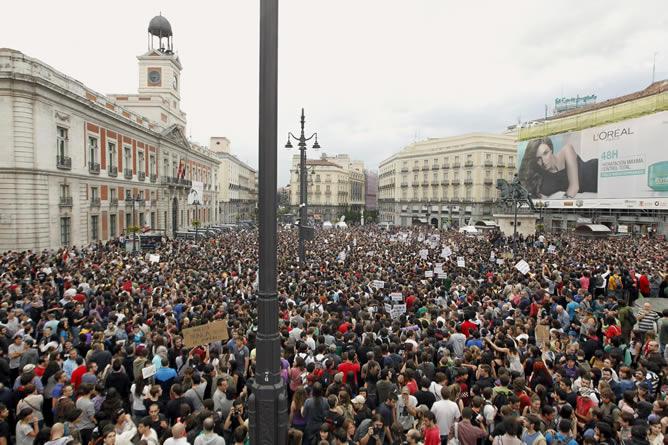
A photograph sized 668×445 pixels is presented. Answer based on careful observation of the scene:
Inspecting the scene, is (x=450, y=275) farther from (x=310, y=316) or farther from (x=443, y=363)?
(x=443, y=363)

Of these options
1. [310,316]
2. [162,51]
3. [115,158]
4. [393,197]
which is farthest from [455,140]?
[310,316]

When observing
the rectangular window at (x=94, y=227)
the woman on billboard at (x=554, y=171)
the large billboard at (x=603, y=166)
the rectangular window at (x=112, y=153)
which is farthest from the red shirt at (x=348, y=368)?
the woman on billboard at (x=554, y=171)

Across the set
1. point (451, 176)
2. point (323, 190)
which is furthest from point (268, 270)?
point (323, 190)

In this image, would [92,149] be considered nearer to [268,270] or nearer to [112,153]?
[112,153]

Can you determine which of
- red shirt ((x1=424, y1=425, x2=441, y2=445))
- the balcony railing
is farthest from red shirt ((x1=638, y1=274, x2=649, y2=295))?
the balcony railing

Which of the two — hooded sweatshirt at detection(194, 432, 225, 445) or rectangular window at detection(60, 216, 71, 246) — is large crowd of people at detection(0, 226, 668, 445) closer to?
hooded sweatshirt at detection(194, 432, 225, 445)

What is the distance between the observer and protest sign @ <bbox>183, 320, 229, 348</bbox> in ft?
24.3

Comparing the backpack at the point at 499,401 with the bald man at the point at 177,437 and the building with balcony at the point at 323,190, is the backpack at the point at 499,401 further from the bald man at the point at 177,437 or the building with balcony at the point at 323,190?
the building with balcony at the point at 323,190

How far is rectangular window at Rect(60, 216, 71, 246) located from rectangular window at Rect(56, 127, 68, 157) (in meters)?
4.31

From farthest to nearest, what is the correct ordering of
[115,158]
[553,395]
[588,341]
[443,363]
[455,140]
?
[455,140] → [115,158] → [588,341] → [443,363] → [553,395]

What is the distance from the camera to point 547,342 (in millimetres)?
7828

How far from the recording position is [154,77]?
164 feet

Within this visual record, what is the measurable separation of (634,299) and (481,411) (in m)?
12.5

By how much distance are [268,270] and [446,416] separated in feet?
11.2
